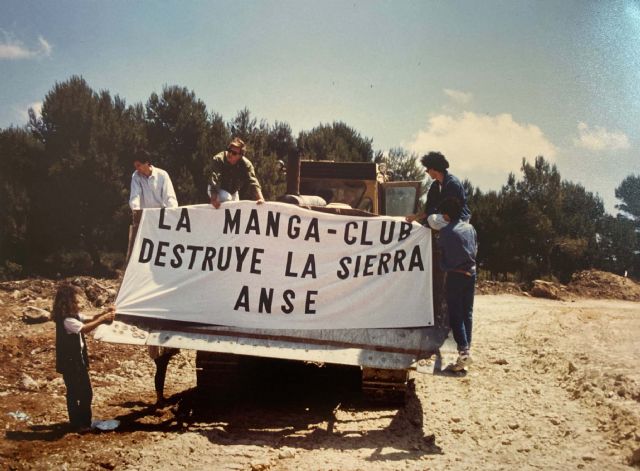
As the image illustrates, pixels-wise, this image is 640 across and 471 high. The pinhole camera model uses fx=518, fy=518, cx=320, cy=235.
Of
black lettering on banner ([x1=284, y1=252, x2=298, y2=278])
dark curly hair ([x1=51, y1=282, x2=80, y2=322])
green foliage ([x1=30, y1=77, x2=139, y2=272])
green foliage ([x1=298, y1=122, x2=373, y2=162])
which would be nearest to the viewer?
dark curly hair ([x1=51, y1=282, x2=80, y2=322])

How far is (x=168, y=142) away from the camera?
2623cm

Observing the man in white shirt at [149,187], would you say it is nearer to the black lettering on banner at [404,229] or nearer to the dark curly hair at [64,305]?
the dark curly hair at [64,305]

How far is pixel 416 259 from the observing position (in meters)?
5.11

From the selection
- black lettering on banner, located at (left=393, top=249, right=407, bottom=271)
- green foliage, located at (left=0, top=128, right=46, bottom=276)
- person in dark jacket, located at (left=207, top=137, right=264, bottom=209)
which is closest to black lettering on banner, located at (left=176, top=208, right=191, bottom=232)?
person in dark jacket, located at (left=207, top=137, right=264, bottom=209)

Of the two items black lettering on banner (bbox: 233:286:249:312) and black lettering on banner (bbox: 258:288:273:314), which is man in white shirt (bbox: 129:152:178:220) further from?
black lettering on banner (bbox: 258:288:273:314)

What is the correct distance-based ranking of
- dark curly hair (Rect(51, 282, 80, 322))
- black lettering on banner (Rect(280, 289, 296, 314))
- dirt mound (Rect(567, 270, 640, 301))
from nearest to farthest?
1. dark curly hair (Rect(51, 282, 80, 322))
2. black lettering on banner (Rect(280, 289, 296, 314))
3. dirt mound (Rect(567, 270, 640, 301))

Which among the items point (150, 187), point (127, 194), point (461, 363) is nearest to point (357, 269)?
point (461, 363)

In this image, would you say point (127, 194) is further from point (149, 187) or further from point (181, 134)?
point (149, 187)

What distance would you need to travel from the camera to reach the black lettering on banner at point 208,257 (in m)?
5.26

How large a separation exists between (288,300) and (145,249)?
160cm

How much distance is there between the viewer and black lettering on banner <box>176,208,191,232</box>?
5382mm

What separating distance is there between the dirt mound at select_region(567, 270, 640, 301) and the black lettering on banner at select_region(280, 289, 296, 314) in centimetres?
2012

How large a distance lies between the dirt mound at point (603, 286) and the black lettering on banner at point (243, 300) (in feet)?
66.8

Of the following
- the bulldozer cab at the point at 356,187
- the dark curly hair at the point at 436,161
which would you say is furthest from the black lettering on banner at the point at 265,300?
the bulldozer cab at the point at 356,187
